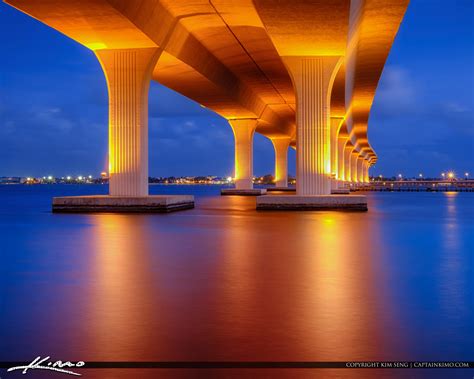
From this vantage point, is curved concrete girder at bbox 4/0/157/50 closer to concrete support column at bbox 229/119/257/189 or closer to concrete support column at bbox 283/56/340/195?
concrete support column at bbox 283/56/340/195

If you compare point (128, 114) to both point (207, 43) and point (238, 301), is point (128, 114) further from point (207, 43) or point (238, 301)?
point (238, 301)

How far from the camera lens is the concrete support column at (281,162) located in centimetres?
7656

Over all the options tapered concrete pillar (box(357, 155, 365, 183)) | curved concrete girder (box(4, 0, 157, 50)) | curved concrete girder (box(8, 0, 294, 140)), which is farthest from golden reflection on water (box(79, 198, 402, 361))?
tapered concrete pillar (box(357, 155, 365, 183))

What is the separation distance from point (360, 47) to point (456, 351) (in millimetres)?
26709

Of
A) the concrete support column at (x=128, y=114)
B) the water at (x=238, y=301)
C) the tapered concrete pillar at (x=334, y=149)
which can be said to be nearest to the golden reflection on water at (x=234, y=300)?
the water at (x=238, y=301)

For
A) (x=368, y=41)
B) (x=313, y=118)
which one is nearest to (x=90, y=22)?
(x=313, y=118)

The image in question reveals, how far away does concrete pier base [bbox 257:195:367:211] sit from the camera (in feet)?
87.2

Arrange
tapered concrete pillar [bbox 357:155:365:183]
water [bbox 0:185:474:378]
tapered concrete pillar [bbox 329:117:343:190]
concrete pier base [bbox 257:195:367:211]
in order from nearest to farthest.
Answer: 1. water [bbox 0:185:474:378]
2. concrete pier base [bbox 257:195:367:211]
3. tapered concrete pillar [bbox 329:117:343:190]
4. tapered concrete pillar [bbox 357:155:365:183]

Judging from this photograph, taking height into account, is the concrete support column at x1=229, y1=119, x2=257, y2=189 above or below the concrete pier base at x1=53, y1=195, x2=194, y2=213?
above

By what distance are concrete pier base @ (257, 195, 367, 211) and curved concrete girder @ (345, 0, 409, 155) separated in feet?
22.3

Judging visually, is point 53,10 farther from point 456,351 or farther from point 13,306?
point 456,351
